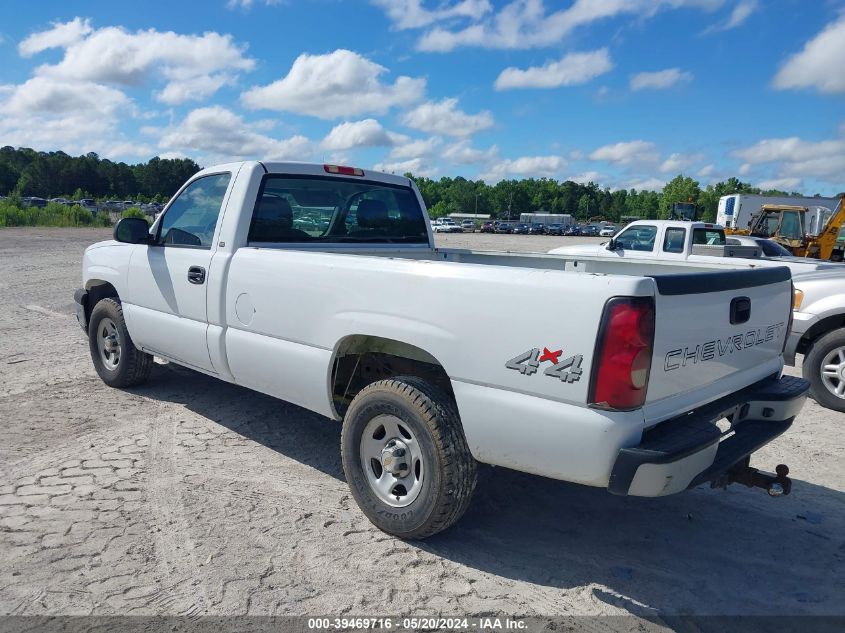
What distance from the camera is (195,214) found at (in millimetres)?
4852

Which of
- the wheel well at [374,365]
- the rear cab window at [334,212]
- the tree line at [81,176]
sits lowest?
the wheel well at [374,365]

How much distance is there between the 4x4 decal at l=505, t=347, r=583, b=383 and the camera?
2604 millimetres

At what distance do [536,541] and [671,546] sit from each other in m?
0.72

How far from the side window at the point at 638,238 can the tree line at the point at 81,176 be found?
109m

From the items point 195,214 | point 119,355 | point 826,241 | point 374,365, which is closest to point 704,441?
point 374,365

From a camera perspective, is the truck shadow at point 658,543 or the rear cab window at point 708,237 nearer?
the truck shadow at point 658,543

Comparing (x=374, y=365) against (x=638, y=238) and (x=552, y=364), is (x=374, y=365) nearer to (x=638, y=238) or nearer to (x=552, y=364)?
(x=552, y=364)

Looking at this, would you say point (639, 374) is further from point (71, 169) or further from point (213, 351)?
point (71, 169)

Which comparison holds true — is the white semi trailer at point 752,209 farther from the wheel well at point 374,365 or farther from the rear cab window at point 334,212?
the wheel well at point 374,365

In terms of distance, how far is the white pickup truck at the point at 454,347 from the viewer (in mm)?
2594

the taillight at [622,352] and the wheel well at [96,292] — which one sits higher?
the taillight at [622,352]

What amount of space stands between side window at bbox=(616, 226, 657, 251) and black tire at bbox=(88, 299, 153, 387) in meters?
9.17

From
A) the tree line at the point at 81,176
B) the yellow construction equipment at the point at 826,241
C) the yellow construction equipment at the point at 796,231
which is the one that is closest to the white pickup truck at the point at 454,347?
the yellow construction equipment at the point at 796,231

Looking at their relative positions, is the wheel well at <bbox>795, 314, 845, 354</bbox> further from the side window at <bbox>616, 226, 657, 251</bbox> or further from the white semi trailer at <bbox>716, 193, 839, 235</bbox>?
the white semi trailer at <bbox>716, 193, 839, 235</bbox>
